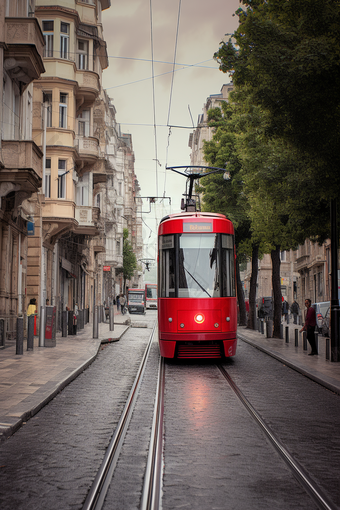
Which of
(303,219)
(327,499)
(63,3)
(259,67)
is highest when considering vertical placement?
(63,3)

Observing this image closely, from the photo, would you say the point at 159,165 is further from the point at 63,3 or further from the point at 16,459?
the point at 16,459

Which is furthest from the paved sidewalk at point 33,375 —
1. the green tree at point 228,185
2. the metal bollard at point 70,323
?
the green tree at point 228,185

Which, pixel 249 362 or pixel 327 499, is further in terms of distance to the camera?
pixel 249 362

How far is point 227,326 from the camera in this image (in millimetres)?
15078

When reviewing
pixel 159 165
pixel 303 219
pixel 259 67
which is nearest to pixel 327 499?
pixel 259 67

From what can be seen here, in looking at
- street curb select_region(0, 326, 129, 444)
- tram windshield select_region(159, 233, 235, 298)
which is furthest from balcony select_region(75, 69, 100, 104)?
street curb select_region(0, 326, 129, 444)

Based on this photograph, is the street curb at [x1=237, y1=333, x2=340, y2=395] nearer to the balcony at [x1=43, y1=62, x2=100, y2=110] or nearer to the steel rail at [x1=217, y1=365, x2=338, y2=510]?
the steel rail at [x1=217, y1=365, x2=338, y2=510]

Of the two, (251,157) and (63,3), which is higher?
(63,3)

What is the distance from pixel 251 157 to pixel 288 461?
1460 cm

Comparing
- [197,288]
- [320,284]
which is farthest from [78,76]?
[320,284]

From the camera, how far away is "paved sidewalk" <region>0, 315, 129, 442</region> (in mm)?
8523

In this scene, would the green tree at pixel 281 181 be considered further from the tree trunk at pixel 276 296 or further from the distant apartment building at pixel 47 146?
the distant apartment building at pixel 47 146

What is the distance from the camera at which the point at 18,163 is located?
19.0 metres

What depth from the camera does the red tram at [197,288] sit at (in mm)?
14875
